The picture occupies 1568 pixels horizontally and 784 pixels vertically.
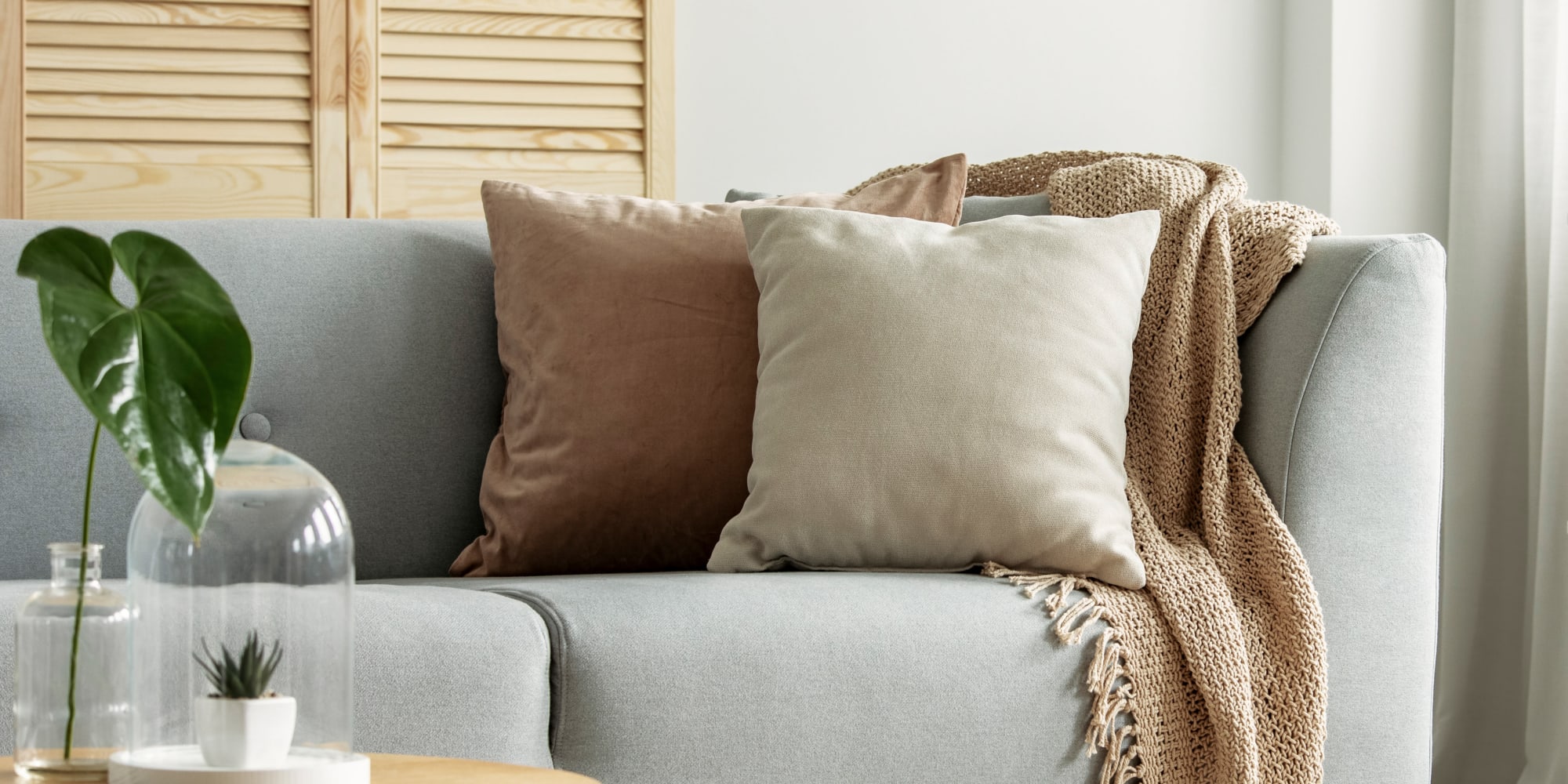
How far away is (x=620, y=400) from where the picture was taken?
1.49m

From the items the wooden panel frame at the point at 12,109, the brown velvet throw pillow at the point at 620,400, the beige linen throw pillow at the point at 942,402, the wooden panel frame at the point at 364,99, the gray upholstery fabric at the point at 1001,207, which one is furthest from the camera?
the wooden panel frame at the point at 364,99

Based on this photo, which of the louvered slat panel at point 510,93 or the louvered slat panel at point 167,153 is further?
the louvered slat panel at point 510,93

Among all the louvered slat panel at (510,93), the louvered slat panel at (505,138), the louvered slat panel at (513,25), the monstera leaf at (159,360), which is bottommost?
the monstera leaf at (159,360)

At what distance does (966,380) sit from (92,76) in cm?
191

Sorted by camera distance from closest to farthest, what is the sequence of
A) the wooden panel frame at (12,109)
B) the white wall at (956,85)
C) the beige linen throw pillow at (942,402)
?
the beige linen throw pillow at (942,402) < the wooden panel frame at (12,109) < the white wall at (956,85)

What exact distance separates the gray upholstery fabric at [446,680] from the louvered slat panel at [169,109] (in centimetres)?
164

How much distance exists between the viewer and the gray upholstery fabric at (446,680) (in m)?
1.02

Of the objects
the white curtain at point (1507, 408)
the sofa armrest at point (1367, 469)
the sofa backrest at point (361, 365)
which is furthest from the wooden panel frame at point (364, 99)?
the white curtain at point (1507, 408)

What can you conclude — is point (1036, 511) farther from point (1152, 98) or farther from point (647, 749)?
point (1152, 98)

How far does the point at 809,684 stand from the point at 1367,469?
61 cm

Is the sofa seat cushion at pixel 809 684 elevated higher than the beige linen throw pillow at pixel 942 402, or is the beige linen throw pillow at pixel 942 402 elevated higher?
the beige linen throw pillow at pixel 942 402

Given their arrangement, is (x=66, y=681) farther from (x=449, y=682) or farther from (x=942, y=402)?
(x=942, y=402)

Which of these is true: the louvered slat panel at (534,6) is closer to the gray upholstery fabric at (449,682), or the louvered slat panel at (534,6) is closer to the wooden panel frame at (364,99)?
the wooden panel frame at (364,99)

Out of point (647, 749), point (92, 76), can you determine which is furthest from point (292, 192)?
point (647, 749)
